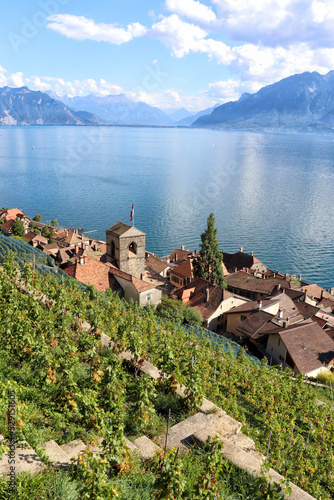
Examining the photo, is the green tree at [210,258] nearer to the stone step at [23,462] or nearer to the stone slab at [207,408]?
the stone slab at [207,408]

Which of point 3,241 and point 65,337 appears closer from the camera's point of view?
point 65,337

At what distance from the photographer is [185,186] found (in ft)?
495

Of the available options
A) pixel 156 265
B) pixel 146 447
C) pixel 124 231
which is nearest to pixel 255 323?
pixel 124 231

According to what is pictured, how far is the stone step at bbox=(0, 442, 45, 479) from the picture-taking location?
6.65m

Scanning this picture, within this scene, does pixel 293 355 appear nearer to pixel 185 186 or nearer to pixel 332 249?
pixel 332 249

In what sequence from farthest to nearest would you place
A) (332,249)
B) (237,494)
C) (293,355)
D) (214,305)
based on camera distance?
(332,249) → (214,305) → (293,355) → (237,494)

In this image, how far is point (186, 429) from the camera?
30.8ft

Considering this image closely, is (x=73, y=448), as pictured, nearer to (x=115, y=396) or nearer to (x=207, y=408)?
(x=115, y=396)

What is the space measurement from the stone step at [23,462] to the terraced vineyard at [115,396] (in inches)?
10.4

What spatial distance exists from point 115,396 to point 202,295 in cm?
4042

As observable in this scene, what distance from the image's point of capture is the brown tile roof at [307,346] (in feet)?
110

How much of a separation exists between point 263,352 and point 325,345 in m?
6.15

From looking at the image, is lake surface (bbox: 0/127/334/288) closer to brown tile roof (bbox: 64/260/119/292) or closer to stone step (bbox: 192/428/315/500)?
brown tile roof (bbox: 64/260/119/292)

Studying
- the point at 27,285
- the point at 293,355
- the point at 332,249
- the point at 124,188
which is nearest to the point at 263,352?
the point at 293,355
